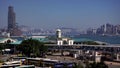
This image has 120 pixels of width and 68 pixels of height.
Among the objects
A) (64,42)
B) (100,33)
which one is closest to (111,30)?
(100,33)

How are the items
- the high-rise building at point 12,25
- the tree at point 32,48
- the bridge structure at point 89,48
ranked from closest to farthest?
the tree at point 32,48 → the bridge structure at point 89,48 → the high-rise building at point 12,25

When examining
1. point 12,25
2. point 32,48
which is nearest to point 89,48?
point 32,48

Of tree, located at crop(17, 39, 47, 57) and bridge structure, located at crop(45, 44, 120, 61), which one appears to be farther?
bridge structure, located at crop(45, 44, 120, 61)

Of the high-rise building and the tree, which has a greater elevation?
the high-rise building

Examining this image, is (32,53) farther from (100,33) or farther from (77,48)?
(100,33)

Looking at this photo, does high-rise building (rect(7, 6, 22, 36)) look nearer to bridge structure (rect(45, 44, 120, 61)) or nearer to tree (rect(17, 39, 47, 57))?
bridge structure (rect(45, 44, 120, 61))

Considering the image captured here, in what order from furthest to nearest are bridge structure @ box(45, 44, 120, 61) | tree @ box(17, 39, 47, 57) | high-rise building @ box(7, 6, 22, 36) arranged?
high-rise building @ box(7, 6, 22, 36), bridge structure @ box(45, 44, 120, 61), tree @ box(17, 39, 47, 57)

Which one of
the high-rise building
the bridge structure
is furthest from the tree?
the high-rise building

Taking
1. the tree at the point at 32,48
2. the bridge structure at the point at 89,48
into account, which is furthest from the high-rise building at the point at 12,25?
the tree at the point at 32,48

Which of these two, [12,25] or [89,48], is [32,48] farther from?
[12,25]

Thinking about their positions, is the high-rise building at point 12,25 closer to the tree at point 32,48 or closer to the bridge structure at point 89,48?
the bridge structure at point 89,48

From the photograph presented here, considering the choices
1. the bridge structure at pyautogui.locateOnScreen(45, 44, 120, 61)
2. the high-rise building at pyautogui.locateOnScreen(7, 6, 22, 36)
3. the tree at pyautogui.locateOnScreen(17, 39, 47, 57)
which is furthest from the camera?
the high-rise building at pyautogui.locateOnScreen(7, 6, 22, 36)
